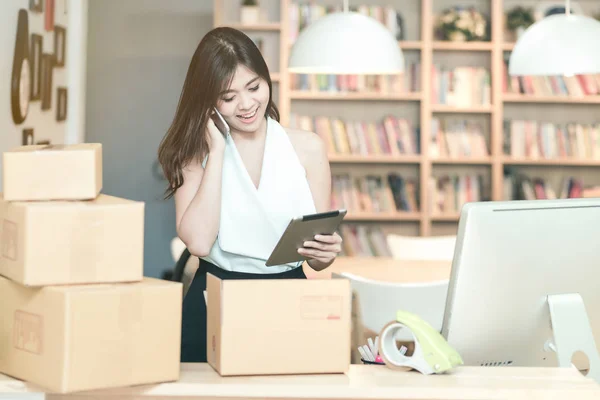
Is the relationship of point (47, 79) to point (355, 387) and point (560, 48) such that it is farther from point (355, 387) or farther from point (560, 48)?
point (355, 387)

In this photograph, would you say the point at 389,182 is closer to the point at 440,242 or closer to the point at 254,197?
the point at 440,242

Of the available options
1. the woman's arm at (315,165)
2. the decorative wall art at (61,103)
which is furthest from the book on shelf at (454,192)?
the woman's arm at (315,165)

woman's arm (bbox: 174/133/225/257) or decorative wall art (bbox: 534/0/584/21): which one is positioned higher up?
decorative wall art (bbox: 534/0/584/21)

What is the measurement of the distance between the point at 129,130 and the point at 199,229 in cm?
411

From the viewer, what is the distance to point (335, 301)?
1571mm

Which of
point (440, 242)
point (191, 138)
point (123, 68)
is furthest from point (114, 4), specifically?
point (191, 138)

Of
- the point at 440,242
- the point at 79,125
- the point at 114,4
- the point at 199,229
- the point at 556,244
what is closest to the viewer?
the point at 556,244

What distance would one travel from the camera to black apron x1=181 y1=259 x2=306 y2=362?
80.1 inches

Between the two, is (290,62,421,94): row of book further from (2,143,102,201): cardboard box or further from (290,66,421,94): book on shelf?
(2,143,102,201): cardboard box

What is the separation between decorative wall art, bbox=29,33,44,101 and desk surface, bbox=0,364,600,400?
2.73 meters

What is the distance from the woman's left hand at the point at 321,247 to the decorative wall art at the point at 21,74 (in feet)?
6.67

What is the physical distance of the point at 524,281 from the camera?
1701mm

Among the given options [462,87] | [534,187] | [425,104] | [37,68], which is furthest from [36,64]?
[534,187]

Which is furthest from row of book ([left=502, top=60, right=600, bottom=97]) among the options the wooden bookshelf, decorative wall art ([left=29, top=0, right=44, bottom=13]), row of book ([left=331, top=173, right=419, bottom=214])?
decorative wall art ([left=29, top=0, right=44, bottom=13])
